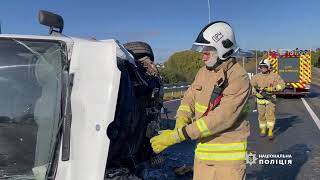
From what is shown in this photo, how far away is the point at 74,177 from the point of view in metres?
2.49

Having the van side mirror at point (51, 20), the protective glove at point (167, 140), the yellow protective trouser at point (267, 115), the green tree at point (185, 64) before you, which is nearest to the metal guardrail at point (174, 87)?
the green tree at point (185, 64)

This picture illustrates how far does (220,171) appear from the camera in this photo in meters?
→ 3.62

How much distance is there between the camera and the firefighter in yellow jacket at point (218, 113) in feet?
11.1

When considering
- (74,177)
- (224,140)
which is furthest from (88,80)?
(224,140)

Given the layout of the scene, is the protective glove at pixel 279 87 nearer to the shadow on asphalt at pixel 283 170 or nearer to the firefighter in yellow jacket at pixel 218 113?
the shadow on asphalt at pixel 283 170

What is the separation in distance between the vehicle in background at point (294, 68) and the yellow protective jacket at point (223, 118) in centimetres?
2105

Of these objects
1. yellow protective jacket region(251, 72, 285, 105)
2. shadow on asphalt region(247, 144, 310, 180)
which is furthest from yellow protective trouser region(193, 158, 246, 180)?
yellow protective jacket region(251, 72, 285, 105)

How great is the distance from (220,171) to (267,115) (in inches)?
273

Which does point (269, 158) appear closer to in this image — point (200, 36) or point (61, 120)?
point (200, 36)

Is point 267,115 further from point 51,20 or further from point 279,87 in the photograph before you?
point 51,20

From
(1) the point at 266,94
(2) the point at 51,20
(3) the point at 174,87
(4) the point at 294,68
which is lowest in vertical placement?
(3) the point at 174,87

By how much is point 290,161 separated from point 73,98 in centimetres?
569

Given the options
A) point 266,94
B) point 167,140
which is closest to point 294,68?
point 266,94

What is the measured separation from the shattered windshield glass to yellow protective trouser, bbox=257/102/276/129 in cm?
804
